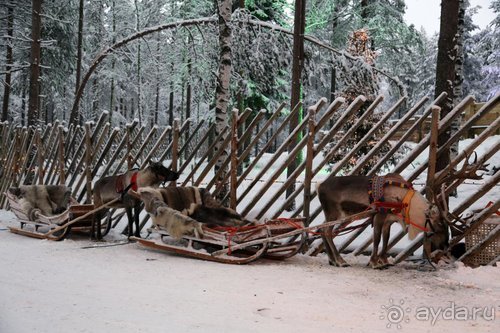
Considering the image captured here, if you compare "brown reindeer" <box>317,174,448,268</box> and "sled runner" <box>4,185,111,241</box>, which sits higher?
"brown reindeer" <box>317,174,448,268</box>

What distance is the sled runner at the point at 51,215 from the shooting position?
740 cm

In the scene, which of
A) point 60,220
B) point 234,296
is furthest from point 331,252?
point 60,220

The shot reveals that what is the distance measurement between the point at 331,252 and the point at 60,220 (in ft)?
14.6

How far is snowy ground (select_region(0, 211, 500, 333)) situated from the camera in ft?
10.3

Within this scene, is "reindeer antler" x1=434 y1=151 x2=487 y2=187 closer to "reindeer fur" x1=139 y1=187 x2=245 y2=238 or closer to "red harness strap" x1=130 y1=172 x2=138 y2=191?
"reindeer fur" x1=139 y1=187 x2=245 y2=238

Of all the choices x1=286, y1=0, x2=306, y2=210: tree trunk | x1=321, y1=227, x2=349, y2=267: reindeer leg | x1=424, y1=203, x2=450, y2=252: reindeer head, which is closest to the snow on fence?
x1=424, y1=203, x2=450, y2=252: reindeer head

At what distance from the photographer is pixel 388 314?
11.5 ft

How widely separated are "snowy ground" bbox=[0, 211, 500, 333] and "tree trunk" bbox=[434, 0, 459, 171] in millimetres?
3026

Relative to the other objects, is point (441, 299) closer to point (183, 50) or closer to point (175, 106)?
point (183, 50)

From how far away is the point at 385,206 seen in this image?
5.13m

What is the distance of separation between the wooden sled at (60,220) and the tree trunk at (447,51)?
572 centimetres

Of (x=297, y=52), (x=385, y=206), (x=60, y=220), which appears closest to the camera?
(x=385, y=206)

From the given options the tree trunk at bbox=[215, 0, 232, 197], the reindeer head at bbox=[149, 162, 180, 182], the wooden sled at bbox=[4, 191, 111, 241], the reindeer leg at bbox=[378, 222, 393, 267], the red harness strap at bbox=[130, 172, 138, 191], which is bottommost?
the wooden sled at bbox=[4, 191, 111, 241]

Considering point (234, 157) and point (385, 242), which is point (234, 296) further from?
point (234, 157)
